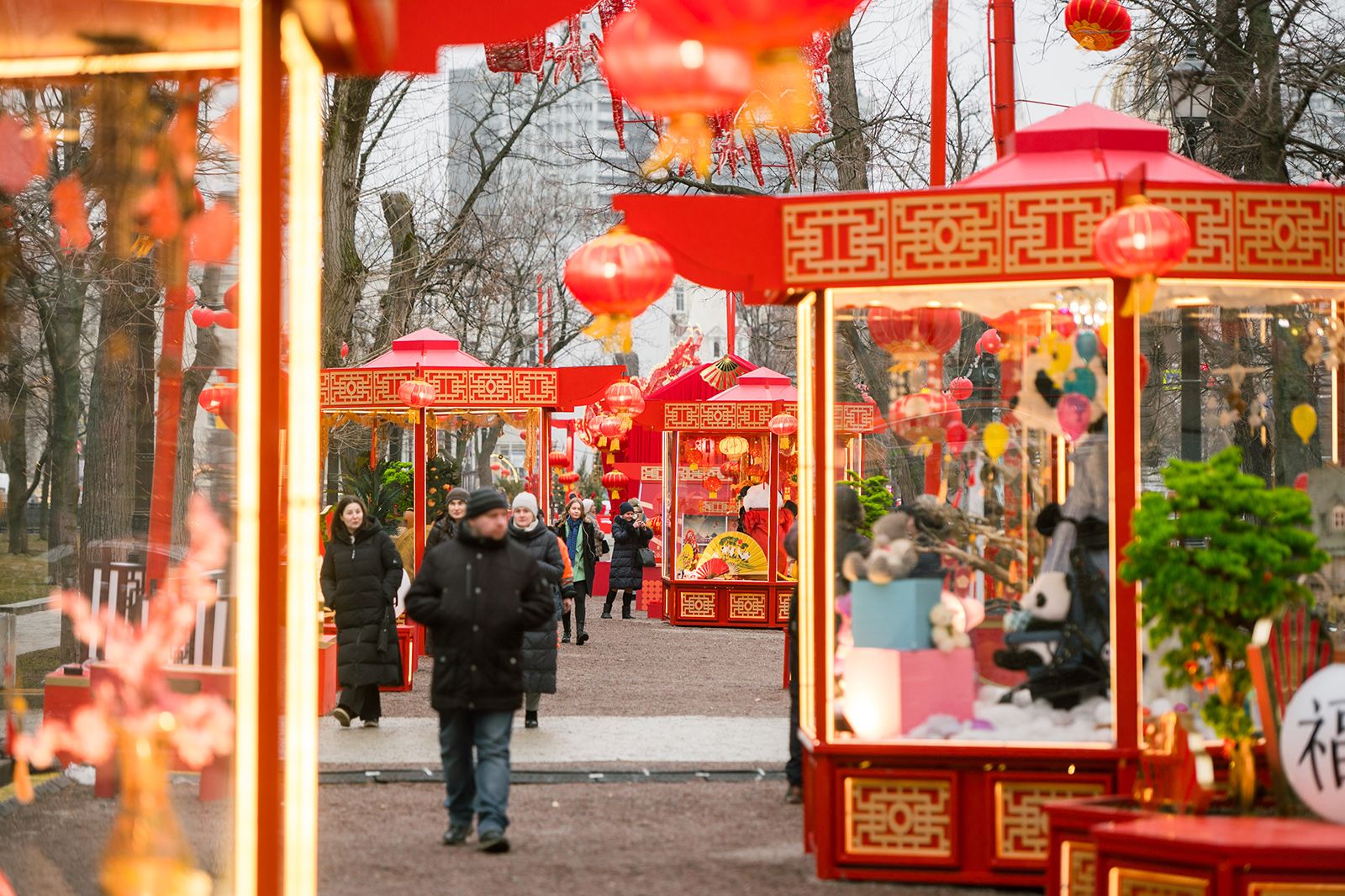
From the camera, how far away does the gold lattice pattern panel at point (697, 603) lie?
24.8m

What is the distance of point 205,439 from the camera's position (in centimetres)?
499

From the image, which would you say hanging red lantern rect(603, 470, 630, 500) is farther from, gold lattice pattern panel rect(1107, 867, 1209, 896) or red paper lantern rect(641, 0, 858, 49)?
red paper lantern rect(641, 0, 858, 49)

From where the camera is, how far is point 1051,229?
309 inches

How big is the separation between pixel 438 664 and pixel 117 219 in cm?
342

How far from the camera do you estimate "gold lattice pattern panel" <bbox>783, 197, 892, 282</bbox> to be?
8000 mm

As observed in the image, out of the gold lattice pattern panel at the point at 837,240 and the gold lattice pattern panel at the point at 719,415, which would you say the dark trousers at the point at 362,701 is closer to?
the gold lattice pattern panel at the point at 837,240

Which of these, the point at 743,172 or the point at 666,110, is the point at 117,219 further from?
the point at 743,172

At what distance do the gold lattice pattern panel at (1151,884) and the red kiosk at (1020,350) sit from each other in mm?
1822

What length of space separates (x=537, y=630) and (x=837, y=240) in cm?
443

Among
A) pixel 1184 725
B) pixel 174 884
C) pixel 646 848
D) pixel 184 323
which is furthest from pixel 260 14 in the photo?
pixel 646 848

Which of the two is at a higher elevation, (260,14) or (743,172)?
(743,172)

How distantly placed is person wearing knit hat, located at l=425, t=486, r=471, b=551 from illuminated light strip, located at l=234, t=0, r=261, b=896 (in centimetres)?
992

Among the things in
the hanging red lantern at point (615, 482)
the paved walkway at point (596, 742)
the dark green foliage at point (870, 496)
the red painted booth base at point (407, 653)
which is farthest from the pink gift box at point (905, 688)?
the hanging red lantern at point (615, 482)

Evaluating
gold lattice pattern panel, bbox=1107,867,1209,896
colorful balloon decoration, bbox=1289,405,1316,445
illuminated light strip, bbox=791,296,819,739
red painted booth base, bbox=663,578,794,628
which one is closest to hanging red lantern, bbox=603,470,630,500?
red painted booth base, bbox=663,578,794,628
